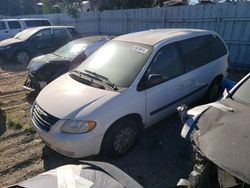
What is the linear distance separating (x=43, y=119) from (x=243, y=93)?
2.83 meters

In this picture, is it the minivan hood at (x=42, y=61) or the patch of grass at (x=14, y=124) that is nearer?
the patch of grass at (x=14, y=124)

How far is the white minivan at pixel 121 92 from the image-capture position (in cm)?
348

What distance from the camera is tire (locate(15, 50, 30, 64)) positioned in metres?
10.8

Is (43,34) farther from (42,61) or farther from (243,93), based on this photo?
(243,93)

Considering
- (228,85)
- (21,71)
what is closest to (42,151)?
(228,85)

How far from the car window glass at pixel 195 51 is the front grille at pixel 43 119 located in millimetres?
2612

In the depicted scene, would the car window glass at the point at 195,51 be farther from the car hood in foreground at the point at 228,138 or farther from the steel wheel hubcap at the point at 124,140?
the car hood in foreground at the point at 228,138

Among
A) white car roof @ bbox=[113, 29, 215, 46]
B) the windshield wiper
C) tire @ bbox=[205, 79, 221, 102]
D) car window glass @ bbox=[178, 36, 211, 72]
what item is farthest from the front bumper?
tire @ bbox=[205, 79, 221, 102]

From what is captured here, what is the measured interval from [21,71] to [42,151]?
21.7 feet

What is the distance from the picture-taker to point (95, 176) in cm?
225

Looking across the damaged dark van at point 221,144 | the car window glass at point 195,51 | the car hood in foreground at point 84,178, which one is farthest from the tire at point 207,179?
the car window glass at point 195,51

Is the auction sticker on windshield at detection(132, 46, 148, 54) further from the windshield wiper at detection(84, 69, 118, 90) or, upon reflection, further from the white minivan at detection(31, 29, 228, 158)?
the windshield wiper at detection(84, 69, 118, 90)

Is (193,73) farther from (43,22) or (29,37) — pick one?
(43,22)

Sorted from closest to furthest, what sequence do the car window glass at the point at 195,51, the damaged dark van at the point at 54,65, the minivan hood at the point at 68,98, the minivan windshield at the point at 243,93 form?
the minivan windshield at the point at 243,93
the minivan hood at the point at 68,98
the car window glass at the point at 195,51
the damaged dark van at the point at 54,65
